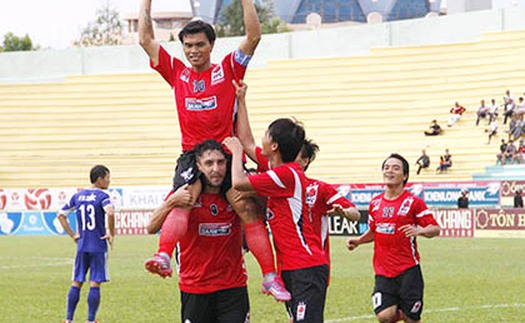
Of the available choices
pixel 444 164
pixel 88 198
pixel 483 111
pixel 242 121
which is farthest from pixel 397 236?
pixel 483 111

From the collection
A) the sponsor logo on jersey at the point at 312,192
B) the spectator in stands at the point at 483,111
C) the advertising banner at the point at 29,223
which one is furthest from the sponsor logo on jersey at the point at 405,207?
the spectator in stands at the point at 483,111

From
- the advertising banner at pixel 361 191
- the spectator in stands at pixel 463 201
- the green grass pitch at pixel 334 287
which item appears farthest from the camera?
the advertising banner at pixel 361 191

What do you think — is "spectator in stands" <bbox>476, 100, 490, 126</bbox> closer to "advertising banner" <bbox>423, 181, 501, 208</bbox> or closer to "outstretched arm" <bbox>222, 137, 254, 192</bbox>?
"advertising banner" <bbox>423, 181, 501, 208</bbox>

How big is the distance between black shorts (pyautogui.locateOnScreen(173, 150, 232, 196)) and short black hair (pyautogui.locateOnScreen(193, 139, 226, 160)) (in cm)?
7

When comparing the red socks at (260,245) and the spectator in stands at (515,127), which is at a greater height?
the red socks at (260,245)

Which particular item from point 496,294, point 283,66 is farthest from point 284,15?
point 496,294

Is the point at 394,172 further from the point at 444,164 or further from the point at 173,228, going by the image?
the point at 444,164

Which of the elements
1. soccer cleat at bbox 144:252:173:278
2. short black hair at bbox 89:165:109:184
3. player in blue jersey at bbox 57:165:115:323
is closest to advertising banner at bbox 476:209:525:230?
player in blue jersey at bbox 57:165:115:323

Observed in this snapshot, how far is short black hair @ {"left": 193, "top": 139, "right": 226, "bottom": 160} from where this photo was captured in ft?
25.4

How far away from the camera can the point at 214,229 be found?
7.96 metres

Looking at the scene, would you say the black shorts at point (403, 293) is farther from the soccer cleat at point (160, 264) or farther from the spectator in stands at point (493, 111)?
the spectator in stands at point (493, 111)

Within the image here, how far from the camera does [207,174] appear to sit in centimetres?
774

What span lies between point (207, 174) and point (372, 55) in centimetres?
4476

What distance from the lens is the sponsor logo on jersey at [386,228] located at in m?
10.9
